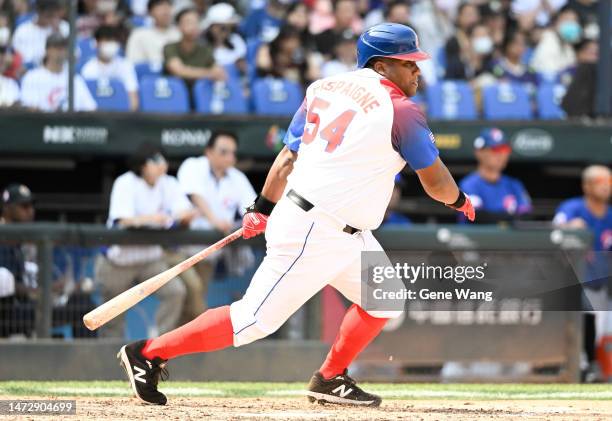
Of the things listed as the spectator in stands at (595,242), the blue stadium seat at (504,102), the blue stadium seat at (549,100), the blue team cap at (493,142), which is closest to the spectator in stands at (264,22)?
the blue stadium seat at (504,102)

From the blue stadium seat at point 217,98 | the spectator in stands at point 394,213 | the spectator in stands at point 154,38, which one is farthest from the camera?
the spectator in stands at point 154,38

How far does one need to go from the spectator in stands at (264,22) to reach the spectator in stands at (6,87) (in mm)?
2798

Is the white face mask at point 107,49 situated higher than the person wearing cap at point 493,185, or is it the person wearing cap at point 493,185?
the white face mask at point 107,49

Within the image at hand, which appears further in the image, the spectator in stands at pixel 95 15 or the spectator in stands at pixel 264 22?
the spectator in stands at pixel 264 22

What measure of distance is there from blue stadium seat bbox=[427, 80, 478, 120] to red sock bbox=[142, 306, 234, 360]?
19.5ft

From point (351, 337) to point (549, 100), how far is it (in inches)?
254

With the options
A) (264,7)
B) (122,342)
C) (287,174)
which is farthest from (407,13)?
(287,174)

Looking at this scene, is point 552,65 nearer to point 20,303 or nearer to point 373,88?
point 20,303

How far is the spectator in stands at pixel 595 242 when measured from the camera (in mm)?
8852

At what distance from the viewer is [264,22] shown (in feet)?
40.4

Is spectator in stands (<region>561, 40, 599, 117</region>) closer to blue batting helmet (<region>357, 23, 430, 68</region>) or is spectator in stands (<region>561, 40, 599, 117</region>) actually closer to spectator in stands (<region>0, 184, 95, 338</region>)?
spectator in stands (<region>0, 184, 95, 338</region>)

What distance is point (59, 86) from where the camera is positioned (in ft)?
33.2

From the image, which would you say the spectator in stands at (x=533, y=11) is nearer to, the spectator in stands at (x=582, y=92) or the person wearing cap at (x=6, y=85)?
the spectator in stands at (x=582, y=92)

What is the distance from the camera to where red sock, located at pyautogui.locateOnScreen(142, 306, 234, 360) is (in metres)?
5.43
